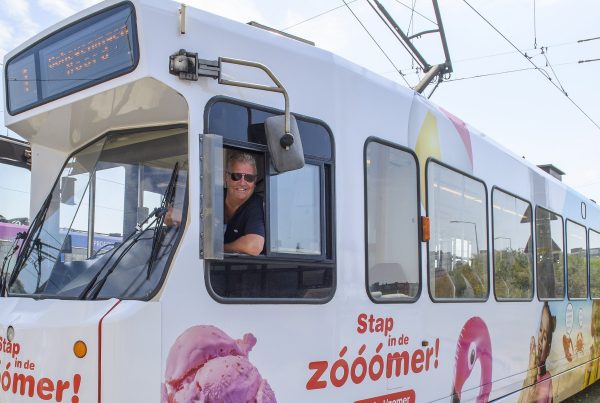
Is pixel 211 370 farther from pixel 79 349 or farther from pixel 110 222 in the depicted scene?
pixel 110 222

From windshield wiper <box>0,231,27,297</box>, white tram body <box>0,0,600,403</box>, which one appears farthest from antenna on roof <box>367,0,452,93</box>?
windshield wiper <box>0,231,27,297</box>

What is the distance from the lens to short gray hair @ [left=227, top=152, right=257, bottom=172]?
3438mm

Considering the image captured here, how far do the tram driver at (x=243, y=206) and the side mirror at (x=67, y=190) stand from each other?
133 centimetres

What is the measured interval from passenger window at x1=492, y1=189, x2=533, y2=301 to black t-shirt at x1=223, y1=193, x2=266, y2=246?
10.4 feet

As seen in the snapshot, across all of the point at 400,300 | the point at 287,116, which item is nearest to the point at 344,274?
the point at 400,300

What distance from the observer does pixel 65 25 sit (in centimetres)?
364

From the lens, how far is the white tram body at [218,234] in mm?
3104

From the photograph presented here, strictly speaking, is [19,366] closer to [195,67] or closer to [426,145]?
[195,67]

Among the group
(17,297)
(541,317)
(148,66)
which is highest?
(148,66)

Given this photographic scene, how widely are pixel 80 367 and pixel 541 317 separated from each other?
546 centimetres

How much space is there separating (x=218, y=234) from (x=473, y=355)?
3008 millimetres

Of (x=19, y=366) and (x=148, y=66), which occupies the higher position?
(x=148, y=66)

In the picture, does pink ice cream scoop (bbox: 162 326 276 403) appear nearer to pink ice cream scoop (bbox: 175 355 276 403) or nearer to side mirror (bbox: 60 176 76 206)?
pink ice cream scoop (bbox: 175 355 276 403)

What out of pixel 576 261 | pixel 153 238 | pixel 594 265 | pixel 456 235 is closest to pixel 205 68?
pixel 153 238
